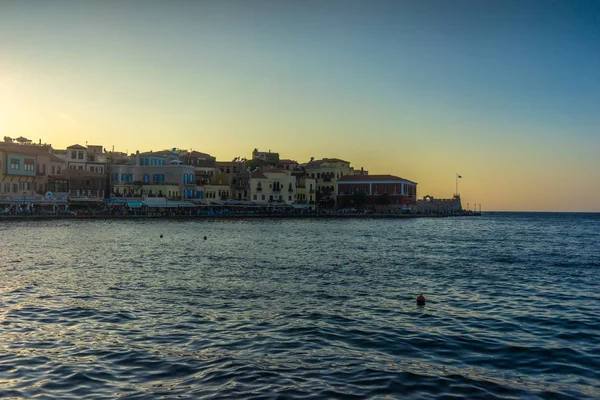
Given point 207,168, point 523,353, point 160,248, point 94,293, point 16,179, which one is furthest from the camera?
point 207,168

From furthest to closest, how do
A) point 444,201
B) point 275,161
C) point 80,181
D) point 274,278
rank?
point 444,201
point 275,161
point 80,181
point 274,278

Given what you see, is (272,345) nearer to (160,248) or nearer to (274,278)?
(274,278)

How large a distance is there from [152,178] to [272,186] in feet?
78.3

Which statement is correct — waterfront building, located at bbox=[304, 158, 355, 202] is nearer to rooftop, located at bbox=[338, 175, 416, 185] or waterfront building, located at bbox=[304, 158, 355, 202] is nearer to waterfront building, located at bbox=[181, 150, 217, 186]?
rooftop, located at bbox=[338, 175, 416, 185]

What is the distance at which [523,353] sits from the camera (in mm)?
11758

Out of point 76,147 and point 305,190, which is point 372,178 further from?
point 76,147

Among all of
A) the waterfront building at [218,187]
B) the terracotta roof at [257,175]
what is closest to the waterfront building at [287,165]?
the terracotta roof at [257,175]

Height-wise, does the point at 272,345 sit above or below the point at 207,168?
below

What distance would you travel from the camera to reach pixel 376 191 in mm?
116500

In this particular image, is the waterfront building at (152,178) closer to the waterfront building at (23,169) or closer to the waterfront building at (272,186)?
the waterfront building at (23,169)

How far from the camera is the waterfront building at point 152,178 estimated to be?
89625 millimetres

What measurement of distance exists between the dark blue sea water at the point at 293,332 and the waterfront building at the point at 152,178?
6433 centimetres

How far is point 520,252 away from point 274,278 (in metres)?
23.3

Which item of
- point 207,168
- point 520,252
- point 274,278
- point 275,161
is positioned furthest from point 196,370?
point 275,161
